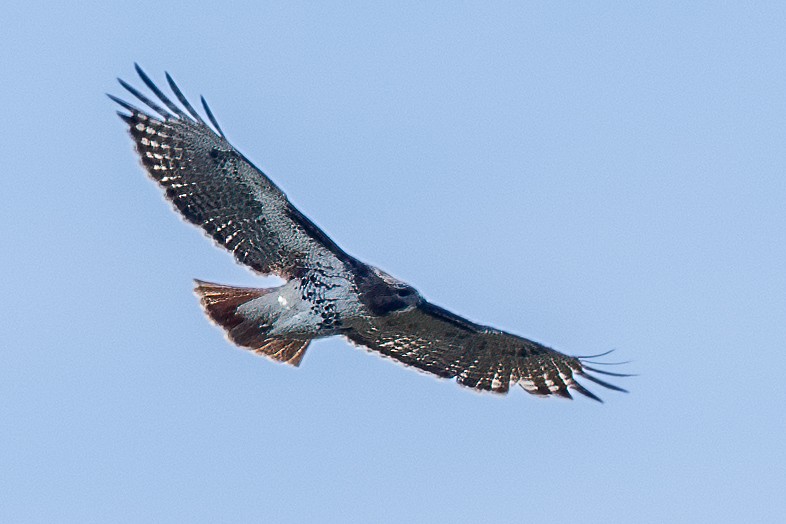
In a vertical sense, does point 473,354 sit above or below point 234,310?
above

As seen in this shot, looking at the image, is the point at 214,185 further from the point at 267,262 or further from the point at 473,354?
the point at 473,354

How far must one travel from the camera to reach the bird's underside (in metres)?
15.9

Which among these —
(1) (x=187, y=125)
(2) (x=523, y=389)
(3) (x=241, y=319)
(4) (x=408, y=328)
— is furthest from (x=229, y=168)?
(2) (x=523, y=389)

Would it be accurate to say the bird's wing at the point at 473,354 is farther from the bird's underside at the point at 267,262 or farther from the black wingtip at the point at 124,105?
the black wingtip at the point at 124,105

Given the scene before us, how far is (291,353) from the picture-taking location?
55.7 ft

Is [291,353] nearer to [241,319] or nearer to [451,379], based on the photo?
[241,319]

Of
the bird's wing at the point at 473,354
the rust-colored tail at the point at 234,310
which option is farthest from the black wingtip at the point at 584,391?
the rust-colored tail at the point at 234,310

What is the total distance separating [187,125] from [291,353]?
282 cm

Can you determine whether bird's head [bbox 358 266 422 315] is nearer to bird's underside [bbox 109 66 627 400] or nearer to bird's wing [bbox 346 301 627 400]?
bird's underside [bbox 109 66 627 400]

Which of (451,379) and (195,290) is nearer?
(195,290)

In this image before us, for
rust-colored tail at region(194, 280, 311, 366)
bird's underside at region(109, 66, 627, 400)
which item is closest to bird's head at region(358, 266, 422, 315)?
bird's underside at region(109, 66, 627, 400)

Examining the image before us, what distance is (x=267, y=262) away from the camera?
650 inches

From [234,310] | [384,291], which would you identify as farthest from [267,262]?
[384,291]

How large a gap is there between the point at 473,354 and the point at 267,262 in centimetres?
266
